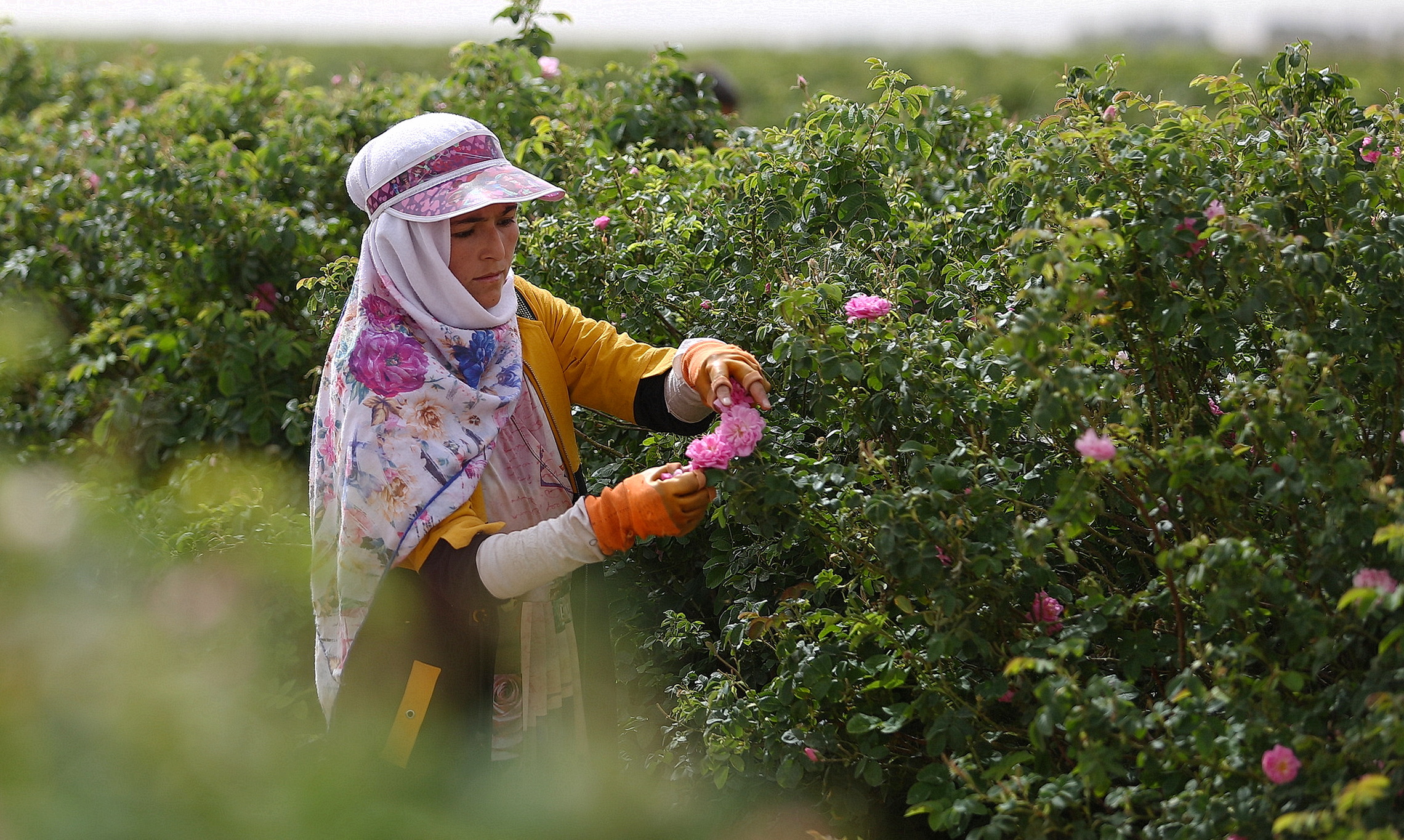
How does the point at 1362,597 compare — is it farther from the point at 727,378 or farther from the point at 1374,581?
the point at 727,378

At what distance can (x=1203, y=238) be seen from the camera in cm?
181

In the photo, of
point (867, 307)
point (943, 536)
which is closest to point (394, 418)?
point (867, 307)

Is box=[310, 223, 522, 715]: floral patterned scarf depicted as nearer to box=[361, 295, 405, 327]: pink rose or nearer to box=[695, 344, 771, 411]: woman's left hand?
box=[361, 295, 405, 327]: pink rose

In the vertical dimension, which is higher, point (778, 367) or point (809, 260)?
point (809, 260)

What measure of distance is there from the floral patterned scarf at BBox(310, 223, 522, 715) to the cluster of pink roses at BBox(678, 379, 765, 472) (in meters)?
0.42

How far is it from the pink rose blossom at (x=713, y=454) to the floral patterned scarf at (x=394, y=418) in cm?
42

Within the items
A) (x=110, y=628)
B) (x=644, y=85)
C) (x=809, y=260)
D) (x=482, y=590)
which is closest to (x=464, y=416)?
(x=482, y=590)

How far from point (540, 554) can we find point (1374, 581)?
1.17m

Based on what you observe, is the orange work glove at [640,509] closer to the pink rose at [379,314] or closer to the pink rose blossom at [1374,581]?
the pink rose at [379,314]

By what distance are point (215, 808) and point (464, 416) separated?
53.2 inches

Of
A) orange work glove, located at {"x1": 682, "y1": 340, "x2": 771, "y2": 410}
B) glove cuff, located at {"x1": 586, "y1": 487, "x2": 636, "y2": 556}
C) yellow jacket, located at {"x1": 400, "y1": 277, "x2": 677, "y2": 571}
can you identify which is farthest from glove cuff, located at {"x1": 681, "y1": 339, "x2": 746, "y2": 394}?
glove cuff, located at {"x1": 586, "y1": 487, "x2": 636, "y2": 556}

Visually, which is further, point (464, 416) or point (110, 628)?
point (464, 416)

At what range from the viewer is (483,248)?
2.04 m

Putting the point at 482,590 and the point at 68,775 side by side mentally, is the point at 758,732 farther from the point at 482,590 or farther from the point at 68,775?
the point at 68,775
